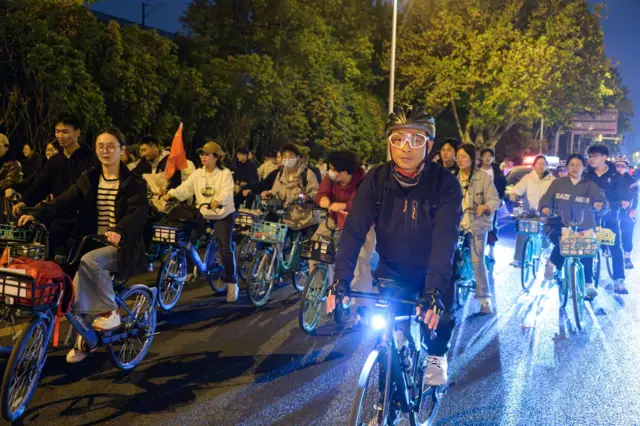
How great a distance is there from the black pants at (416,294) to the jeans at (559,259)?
4247 millimetres

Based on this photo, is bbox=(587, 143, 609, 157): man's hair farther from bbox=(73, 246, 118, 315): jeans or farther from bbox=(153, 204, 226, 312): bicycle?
bbox=(73, 246, 118, 315): jeans

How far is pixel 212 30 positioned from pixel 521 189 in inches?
648

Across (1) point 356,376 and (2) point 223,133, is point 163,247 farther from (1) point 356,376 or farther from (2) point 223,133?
(2) point 223,133

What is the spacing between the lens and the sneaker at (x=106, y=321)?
5121mm

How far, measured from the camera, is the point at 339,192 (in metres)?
7.29

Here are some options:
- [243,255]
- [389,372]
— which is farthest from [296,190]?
[389,372]

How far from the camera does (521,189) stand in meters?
10.4

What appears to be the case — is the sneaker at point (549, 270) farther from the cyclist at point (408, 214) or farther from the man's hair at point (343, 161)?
the cyclist at point (408, 214)

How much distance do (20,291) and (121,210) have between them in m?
1.37

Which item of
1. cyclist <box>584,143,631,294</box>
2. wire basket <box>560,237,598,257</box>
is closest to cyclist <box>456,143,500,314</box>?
wire basket <box>560,237,598,257</box>

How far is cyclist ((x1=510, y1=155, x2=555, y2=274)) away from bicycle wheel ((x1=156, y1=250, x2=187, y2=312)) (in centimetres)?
508

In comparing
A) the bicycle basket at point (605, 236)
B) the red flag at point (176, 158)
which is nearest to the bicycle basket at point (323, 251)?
the red flag at point (176, 158)

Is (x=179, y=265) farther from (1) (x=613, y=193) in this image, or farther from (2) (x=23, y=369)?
(1) (x=613, y=193)

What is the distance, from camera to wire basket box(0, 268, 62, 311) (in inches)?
163
